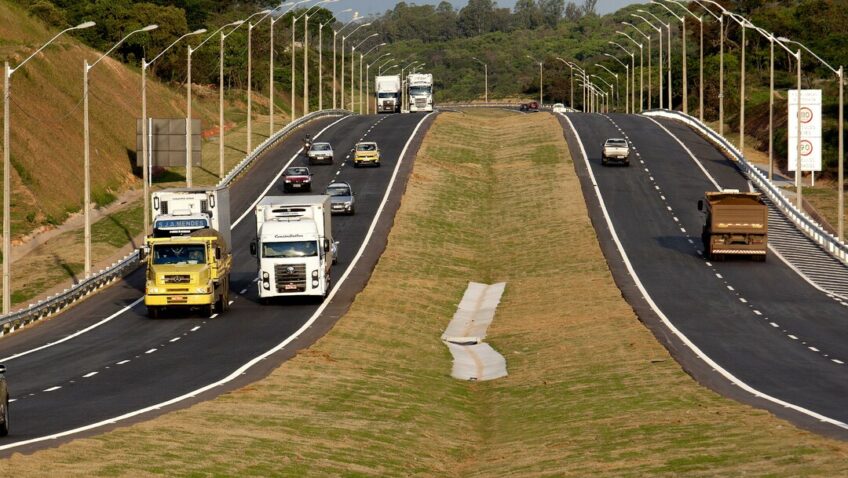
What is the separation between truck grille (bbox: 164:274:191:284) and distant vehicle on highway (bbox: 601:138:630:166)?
5379cm

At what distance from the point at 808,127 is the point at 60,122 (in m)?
49.3

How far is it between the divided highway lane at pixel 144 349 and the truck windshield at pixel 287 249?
2111mm

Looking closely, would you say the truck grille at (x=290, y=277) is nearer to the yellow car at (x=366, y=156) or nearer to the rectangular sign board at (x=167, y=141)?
the rectangular sign board at (x=167, y=141)

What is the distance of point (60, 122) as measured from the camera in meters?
102

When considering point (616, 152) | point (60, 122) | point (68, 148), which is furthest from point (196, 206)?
point (616, 152)

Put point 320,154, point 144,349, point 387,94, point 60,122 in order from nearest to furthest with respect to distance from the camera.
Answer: point 144,349, point 60,122, point 320,154, point 387,94

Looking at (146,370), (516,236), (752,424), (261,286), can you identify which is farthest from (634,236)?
(752,424)

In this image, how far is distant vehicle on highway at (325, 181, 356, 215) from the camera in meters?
84.1

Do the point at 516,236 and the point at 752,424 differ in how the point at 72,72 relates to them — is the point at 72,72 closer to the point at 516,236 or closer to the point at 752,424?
the point at 516,236

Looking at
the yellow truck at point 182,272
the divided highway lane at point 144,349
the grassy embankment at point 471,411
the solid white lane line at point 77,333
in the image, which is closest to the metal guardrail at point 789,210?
the grassy embankment at point 471,411

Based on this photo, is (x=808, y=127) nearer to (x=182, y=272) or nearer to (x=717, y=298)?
(x=717, y=298)

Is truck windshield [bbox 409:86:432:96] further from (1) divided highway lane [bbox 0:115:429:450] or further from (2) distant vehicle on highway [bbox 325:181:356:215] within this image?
(1) divided highway lane [bbox 0:115:429:450]

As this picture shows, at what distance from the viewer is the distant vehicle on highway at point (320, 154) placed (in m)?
105

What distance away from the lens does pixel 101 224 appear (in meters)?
82.7
